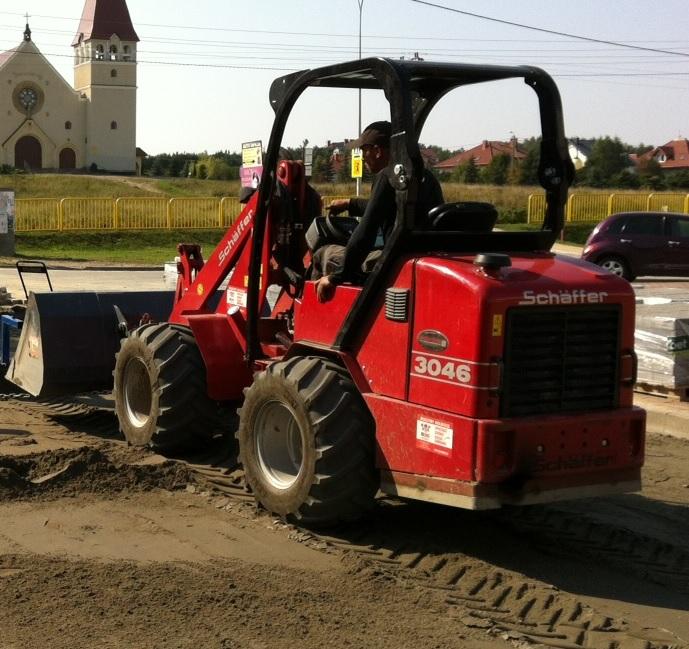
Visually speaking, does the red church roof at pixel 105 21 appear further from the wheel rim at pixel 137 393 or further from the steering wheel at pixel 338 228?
the steering wheel at pixel 338 228

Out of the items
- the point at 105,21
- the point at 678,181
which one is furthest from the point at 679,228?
the point at 105,21

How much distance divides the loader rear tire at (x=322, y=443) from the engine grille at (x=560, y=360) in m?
0.86

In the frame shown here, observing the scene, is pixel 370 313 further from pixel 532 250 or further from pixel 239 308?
pixel 239 308

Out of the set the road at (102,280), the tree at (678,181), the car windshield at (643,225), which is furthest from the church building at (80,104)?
the car windshield at (643,225)

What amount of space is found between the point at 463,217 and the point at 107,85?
94751 millimetres

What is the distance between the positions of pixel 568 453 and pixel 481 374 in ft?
2.21

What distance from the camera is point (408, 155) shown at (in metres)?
5.78

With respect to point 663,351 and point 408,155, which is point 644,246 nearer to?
point 663,351

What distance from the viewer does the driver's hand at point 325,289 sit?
6367 millimetres

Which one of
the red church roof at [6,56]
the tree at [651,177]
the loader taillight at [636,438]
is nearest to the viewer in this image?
the loader taillight at [636,438]

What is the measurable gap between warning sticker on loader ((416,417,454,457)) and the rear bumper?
0.16 m

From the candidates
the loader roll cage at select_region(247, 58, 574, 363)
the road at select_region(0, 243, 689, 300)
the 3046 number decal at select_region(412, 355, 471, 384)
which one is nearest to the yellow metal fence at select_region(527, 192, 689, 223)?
the road at select_region(0, 243, 689, 300)

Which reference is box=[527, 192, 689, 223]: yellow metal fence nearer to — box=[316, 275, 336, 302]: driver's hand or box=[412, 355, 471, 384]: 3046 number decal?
box=[316, 275, 336, 302]: driver's hand

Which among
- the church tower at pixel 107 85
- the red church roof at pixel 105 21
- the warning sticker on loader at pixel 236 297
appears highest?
the red church roof at pixel 105 21
